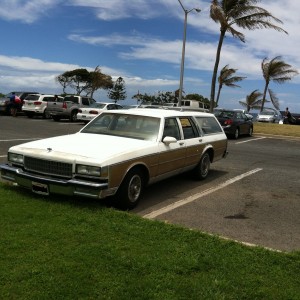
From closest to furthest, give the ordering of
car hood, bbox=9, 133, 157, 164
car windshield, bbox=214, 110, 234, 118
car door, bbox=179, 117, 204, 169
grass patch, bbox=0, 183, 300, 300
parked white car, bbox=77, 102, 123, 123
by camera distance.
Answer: grass patch, bbox=0, 183, 300, 300 < car hood, bbox=9, 133, 157, 164 < car door, bbox=179, 117, 204, 169 < car windshield, bbox=214, 110, 234, 118 < parked white car, bbox=77, 102, 123, 123

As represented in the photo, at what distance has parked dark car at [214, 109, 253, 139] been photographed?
61.4ft

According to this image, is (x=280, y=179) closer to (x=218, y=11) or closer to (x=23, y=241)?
(x=23, y=241)

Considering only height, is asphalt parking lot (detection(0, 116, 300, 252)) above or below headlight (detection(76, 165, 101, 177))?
below

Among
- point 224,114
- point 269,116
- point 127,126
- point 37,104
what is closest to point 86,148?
point 127,126

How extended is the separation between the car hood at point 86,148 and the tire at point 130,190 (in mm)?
Answer: 317

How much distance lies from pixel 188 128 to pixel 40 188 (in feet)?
10.8

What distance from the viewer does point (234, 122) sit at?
18938 mm

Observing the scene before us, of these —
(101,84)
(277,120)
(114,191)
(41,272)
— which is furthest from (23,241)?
(101,84)

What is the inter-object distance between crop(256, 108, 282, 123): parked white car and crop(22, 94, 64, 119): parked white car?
18621mm

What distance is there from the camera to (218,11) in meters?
24.0

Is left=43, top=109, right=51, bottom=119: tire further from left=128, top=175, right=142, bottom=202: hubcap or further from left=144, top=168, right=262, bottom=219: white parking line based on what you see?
left=128, top=175, right=142, bottom=202: hubcap

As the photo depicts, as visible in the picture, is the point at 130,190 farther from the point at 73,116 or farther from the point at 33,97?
the point at 33,97

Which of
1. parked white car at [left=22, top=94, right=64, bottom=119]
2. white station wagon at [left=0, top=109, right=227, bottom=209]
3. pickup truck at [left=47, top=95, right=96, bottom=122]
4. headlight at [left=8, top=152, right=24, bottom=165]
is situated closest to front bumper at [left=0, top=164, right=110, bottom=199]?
white station wagon at [left=0, top=109, right=227, bottom=209]

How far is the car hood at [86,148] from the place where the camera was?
18.4 ft
